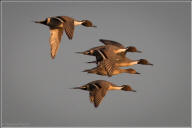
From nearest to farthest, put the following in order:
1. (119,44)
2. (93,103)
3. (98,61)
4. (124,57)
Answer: (93,103) < (98,61) < (124,57) < (119,44)

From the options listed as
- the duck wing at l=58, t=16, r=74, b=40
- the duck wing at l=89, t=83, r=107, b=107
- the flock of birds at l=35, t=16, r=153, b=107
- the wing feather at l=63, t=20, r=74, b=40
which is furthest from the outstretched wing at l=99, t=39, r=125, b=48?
the duck wing at l=89, t=83, r=107, b=107

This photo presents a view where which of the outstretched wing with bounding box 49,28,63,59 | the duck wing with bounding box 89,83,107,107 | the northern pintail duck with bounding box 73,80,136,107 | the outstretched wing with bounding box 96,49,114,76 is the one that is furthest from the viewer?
the outstretched wing with bounding box 49,28,63,59

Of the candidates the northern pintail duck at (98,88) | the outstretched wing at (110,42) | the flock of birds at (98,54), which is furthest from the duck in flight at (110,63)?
the outstretched wing at (110,42)

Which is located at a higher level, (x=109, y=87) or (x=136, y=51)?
(x=136, y=51)

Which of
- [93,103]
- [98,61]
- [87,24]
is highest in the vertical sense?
[87,24]

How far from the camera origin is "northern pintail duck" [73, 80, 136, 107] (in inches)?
455

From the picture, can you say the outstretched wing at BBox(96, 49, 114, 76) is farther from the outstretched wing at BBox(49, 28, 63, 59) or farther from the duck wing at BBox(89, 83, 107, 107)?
the outstretched wing at BBox(49, 28, 63, 59)

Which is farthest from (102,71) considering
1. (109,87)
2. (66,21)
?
(66,21)

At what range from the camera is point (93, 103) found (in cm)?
1152

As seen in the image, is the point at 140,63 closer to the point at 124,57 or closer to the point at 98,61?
the point at 124,57

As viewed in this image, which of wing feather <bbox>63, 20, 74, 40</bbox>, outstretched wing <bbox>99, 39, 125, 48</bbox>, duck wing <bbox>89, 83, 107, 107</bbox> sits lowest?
duck wing <bbox>89, 83, 107, 107</bbox>

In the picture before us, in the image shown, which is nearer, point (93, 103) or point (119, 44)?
point (93, 103)

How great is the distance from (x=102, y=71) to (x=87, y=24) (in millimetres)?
1210

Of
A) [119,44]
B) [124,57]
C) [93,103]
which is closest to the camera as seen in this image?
[93,103]
